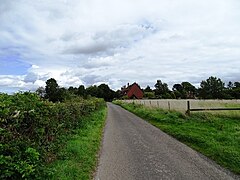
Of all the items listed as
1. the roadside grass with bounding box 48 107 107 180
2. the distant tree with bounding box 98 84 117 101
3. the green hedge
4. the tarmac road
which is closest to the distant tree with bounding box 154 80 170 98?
the distant tree with bounding box 98 84 117 101

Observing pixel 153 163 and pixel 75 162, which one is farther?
pixel 153 163

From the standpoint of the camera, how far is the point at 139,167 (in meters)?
7.94

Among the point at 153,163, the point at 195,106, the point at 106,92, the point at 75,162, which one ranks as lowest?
the point at 153,163

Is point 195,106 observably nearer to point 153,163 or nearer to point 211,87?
Answer: point 153,163

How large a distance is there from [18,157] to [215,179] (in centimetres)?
468

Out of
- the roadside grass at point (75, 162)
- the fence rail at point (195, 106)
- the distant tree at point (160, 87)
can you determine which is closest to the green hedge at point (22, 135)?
the roadside grass at point (75, 162)

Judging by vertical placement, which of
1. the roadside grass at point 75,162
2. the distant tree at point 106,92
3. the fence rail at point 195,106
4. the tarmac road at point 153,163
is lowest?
the tarmac road at point 153,163

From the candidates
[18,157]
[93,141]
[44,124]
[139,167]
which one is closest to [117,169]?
[139,167]

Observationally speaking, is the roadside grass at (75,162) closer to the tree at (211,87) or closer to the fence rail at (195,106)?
the fence rail at (195,106)

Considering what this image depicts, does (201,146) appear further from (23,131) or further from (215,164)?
(23,131)

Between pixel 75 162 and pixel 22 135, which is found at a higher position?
pixel 22 135

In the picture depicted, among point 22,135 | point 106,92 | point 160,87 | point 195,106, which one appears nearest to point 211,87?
point 160,87

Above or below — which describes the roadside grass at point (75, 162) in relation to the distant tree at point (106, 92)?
below

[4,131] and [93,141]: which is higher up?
[4,131]
